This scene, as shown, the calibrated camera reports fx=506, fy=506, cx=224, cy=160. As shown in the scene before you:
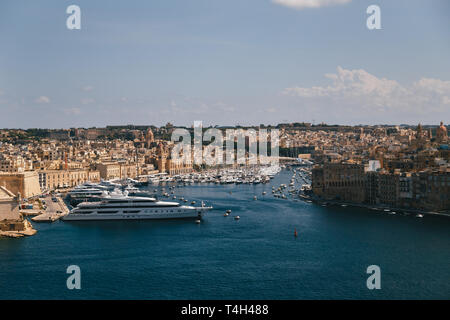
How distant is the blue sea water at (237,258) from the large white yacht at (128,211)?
359mm

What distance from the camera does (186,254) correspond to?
1198 cm

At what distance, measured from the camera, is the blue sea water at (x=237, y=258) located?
9414mm

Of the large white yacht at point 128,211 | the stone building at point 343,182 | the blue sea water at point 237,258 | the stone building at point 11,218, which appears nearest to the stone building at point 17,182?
the large white yacht at point 128,211

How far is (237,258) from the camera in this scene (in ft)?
37.8

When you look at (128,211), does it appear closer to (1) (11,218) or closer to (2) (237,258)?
(1) (11,218)

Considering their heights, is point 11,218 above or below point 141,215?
above

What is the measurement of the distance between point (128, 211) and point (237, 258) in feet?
20.7

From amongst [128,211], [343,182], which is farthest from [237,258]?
[343,182]

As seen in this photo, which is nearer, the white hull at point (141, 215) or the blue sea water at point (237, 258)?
the blue sea water at point (237, 258)

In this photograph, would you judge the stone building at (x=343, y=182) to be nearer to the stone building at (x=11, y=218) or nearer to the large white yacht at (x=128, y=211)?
the large white yacht at (x=128, y=211)

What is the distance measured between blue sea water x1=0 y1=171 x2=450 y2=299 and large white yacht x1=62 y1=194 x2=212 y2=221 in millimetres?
359
